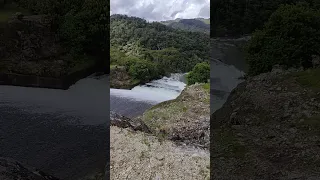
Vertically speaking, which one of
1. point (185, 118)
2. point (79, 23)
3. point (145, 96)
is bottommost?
point (185, 118)

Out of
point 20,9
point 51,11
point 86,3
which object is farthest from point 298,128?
point 20,9

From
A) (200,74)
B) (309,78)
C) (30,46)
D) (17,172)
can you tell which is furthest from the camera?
(309,78)

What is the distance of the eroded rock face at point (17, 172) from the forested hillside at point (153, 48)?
7.26 feet

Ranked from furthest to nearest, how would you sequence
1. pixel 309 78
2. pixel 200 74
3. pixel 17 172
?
pixel 309 78 → pixel 200 74 → pixel 17 172

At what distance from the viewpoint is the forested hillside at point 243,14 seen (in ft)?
25.9

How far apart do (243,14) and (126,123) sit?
2.84m

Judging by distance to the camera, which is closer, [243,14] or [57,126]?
[57,126]

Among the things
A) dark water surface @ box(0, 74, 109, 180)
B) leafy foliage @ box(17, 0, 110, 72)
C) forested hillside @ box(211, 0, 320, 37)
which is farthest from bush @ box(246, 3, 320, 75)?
dark water surface @ box(0, 74, 109, 180)

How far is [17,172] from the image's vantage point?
7438mm

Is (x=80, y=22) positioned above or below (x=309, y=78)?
above

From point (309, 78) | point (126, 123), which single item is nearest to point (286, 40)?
point (309, 78)

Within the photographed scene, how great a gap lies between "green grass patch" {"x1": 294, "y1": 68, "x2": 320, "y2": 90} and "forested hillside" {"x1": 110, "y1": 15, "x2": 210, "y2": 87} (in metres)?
1.71

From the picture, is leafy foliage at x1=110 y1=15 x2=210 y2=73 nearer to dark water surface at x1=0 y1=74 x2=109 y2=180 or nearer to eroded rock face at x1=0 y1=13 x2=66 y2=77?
dark water surface at x1=0 y1=74 x2=109 y2=180

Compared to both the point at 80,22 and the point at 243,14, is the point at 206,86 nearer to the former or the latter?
the point at 243,14
